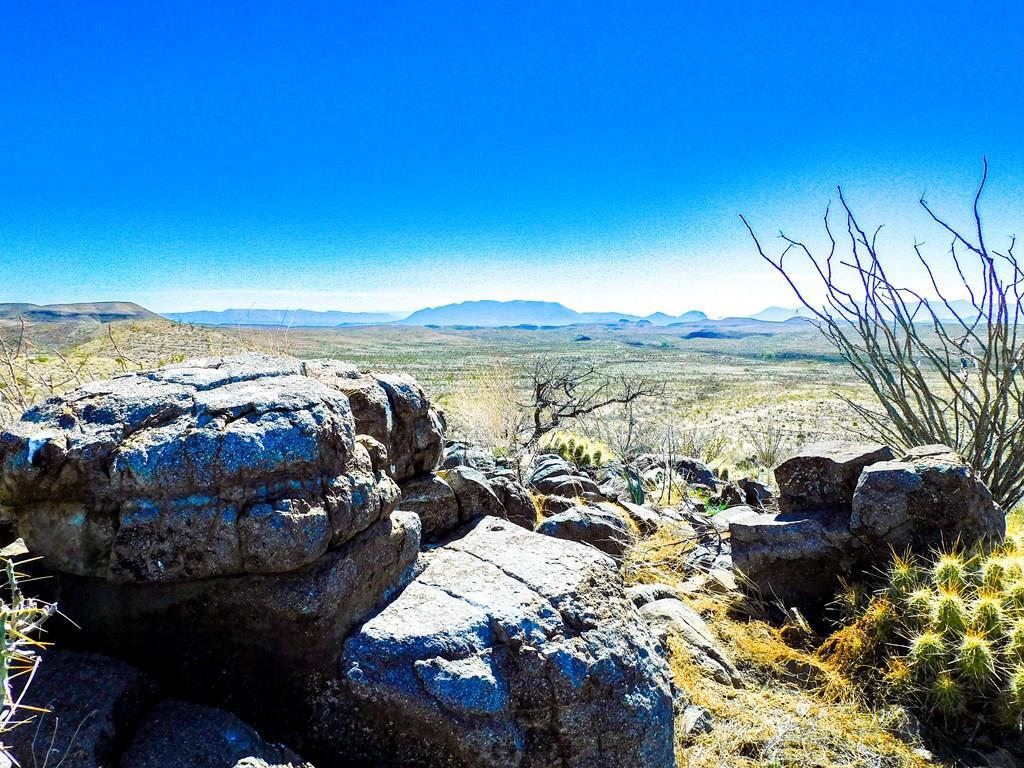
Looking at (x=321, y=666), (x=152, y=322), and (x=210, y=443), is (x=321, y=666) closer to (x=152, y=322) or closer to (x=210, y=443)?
(x=210, y=443)

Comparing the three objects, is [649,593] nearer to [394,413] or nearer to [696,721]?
[696,721]

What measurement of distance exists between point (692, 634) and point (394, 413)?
8.36 feet

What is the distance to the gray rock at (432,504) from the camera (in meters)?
4.08

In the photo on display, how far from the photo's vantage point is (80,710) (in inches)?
87.5

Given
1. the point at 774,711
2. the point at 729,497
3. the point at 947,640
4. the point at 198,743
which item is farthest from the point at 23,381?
the point at 729,497

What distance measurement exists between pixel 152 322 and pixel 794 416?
79.5 feet

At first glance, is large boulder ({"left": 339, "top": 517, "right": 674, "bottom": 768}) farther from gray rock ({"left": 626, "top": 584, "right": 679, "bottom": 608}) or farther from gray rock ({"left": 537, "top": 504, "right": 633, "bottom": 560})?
gray rock ({"left": 537, "top": 504, "right": 633, "bottom": 560})

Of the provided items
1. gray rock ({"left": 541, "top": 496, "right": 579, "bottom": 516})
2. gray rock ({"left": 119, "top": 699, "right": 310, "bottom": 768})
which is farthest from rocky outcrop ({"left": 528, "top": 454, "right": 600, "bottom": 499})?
gray rock ({"left": 119, "top": 699, "right": 310, "bottom": 768})

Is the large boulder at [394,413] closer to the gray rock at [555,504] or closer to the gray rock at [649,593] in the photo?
the gray rock at [649,593]

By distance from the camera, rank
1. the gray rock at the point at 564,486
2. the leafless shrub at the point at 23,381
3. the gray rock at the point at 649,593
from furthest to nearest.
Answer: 1. the gray rock at the point at 564,486
2. the leafless shrub at the point at 23,381
3. the gray rock at the point at 649,593

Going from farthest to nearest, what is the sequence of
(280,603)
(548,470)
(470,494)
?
(548,470) → (470,494) → (280,603)

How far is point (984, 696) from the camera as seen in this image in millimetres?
3742

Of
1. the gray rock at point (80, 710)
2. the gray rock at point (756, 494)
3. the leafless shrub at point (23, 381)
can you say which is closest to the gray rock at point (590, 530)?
the gray rock at point (756, 494)

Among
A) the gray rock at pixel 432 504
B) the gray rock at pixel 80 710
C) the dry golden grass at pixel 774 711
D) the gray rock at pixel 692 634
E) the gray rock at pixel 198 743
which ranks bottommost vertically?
the dry golden grass at pixel 774 711
